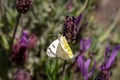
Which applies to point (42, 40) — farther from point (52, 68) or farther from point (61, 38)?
point (61, 38)

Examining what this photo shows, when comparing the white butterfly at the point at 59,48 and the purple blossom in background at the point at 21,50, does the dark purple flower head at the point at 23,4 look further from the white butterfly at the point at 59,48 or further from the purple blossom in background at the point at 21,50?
the white butterfly at the point at 59,48

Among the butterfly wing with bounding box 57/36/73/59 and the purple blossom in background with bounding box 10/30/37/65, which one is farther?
the purple blossom in background with bounding box 10/30/37/65

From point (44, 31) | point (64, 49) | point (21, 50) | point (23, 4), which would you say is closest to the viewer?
point (64, 49)

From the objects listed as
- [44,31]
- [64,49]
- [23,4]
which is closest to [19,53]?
[23,4]

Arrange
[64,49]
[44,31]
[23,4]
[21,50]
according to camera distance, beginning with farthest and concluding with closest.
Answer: [44,31] → [21,50] → [23,4] → [64,49]

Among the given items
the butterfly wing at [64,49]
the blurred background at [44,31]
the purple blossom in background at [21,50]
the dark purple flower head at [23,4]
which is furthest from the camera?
the blurred background at [44,31]

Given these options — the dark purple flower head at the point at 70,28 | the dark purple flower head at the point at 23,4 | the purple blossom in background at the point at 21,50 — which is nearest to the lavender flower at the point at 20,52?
the purple blossom in background at the point at 21,50

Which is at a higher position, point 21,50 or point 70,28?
point 70,28

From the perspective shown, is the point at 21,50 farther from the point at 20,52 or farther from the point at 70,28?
the point at 70,28

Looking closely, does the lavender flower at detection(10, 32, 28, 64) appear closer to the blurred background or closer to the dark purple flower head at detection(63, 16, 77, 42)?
the blurred background

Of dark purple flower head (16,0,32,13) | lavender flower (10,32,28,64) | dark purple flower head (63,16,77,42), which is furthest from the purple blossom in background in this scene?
dark purple flower head (63,16,77,42)

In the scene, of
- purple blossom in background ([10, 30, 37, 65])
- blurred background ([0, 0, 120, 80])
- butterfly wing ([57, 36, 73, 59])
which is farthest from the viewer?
blurred background ([0, 0, 120, 80])
